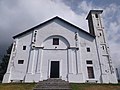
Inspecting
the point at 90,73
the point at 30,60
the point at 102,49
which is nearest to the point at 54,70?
the point at 30,60

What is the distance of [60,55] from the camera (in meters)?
19.0

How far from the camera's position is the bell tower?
699 inches

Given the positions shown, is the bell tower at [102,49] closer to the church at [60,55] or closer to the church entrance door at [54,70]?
the church at [60,55]

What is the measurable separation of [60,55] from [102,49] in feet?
20.7

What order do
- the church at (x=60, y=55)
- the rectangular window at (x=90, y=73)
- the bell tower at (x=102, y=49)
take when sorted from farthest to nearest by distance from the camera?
1. the rectangular window at (x=90, y=73)
2. the bell tower at (x=102, y=49)
3. the church at (x=60, y=55)

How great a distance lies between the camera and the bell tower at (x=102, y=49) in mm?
17758

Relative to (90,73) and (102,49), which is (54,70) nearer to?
(90,73)

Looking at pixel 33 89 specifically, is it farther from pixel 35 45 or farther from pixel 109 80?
pixel 109 80

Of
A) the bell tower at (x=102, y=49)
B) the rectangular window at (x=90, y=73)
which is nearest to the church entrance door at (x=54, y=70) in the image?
the rectangular window at (x=90, y=73)

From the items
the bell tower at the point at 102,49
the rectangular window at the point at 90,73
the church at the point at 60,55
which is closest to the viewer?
the church at the point at 60,55

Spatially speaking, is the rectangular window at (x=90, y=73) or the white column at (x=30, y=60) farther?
the rectangular window at (x=90, y=73)

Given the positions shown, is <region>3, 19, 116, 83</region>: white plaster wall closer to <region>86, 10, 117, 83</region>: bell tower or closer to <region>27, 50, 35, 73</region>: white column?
<region>27, 50, 35, 73</region>: white column

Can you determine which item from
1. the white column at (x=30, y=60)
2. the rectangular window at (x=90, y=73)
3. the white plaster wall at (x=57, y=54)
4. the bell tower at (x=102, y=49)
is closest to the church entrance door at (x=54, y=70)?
the white plaster wall at (x=57, y=54)

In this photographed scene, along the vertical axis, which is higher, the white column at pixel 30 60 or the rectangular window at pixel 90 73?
the white column at pixel 30 60
